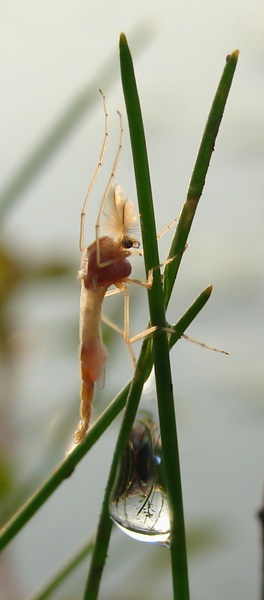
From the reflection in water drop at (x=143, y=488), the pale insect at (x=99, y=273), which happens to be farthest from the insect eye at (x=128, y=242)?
the reflection in water drop at (x=143, y=488)

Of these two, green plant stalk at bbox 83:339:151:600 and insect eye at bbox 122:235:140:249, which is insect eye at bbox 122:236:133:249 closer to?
insect eye at bbox 122:235:140:249

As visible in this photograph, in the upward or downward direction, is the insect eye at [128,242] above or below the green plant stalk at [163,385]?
above

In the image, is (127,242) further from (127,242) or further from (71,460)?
(71,460)

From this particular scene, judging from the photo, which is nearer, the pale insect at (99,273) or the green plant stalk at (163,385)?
the green plant stalk at (163,385)

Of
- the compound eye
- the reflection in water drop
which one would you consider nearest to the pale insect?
the compound eye

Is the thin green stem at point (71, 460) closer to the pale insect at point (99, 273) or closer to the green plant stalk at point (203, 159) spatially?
the green plant stalk at point (203, 159)
